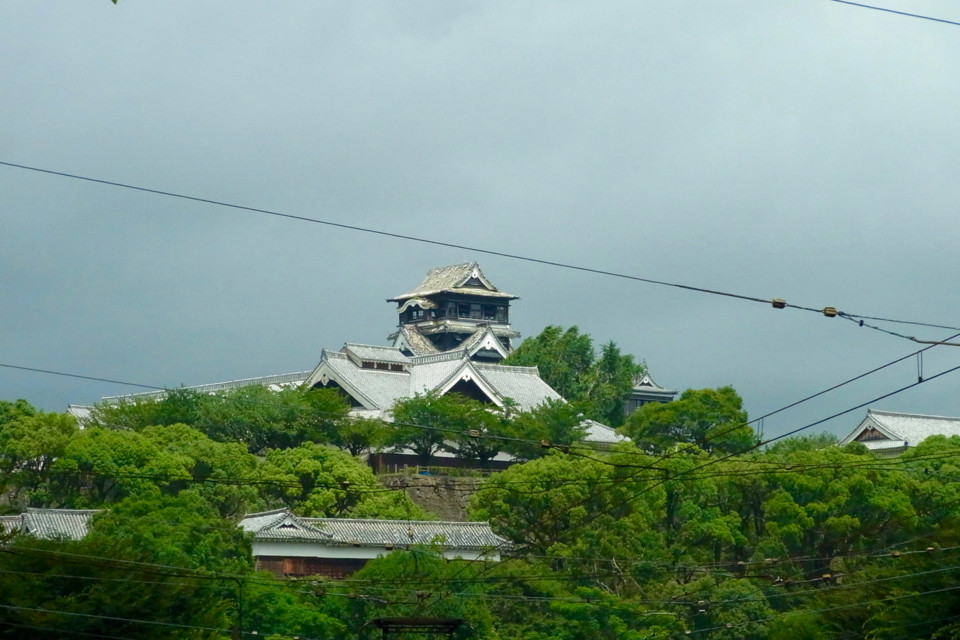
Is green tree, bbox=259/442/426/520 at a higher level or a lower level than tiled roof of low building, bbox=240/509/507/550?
higher

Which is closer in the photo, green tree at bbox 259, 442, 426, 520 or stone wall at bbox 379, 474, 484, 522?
green tree at bbox 259, 442, 426, 520

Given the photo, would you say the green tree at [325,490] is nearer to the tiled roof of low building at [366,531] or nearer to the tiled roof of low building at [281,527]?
the tiled roof of low building at [366,531]

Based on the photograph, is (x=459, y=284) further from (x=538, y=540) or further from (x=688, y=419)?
(x=538, y=540)

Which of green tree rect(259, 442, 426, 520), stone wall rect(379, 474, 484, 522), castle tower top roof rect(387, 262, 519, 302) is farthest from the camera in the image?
castle tower top roof rect(387, 262, 519, 302)

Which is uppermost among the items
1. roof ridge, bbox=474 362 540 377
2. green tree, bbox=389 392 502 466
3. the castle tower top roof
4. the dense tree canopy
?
the castle tower top roof

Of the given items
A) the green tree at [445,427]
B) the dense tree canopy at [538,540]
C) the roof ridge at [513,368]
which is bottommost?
Answer: the dense tree canopy at [538,540]

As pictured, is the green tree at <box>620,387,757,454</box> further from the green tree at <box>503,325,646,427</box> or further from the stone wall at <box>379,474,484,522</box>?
the green tree at <box>503,325,646,427</box>

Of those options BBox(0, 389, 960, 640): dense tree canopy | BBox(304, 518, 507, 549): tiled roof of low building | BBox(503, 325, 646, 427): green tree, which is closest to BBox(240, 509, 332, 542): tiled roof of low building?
BBox(304, 518, 507, 549): tiled roof of low building

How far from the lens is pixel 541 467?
140 feet

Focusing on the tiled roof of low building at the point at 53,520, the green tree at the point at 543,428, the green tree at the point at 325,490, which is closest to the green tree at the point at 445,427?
the green tree at the point at 543,428

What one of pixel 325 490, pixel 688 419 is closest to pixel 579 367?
pixel 688 419

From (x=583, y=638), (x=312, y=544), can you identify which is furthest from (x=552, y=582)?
(x=312, y=544)

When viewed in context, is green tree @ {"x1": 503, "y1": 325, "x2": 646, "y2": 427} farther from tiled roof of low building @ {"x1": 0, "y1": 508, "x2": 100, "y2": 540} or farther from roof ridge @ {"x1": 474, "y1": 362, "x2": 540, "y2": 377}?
tiled roof of low building @ {"x1": 0, "y1": 508, "x2": 100, "y2": 540}

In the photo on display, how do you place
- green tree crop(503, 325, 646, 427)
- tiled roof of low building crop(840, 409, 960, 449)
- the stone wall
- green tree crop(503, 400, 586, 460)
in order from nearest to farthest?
1. the stone wall
2. green tree crop(503, 400, 586, 460)
3. tiled roof of low building crop(840, 409, 960, 449)
4. green tree crop(503, 325, 646, 427)
